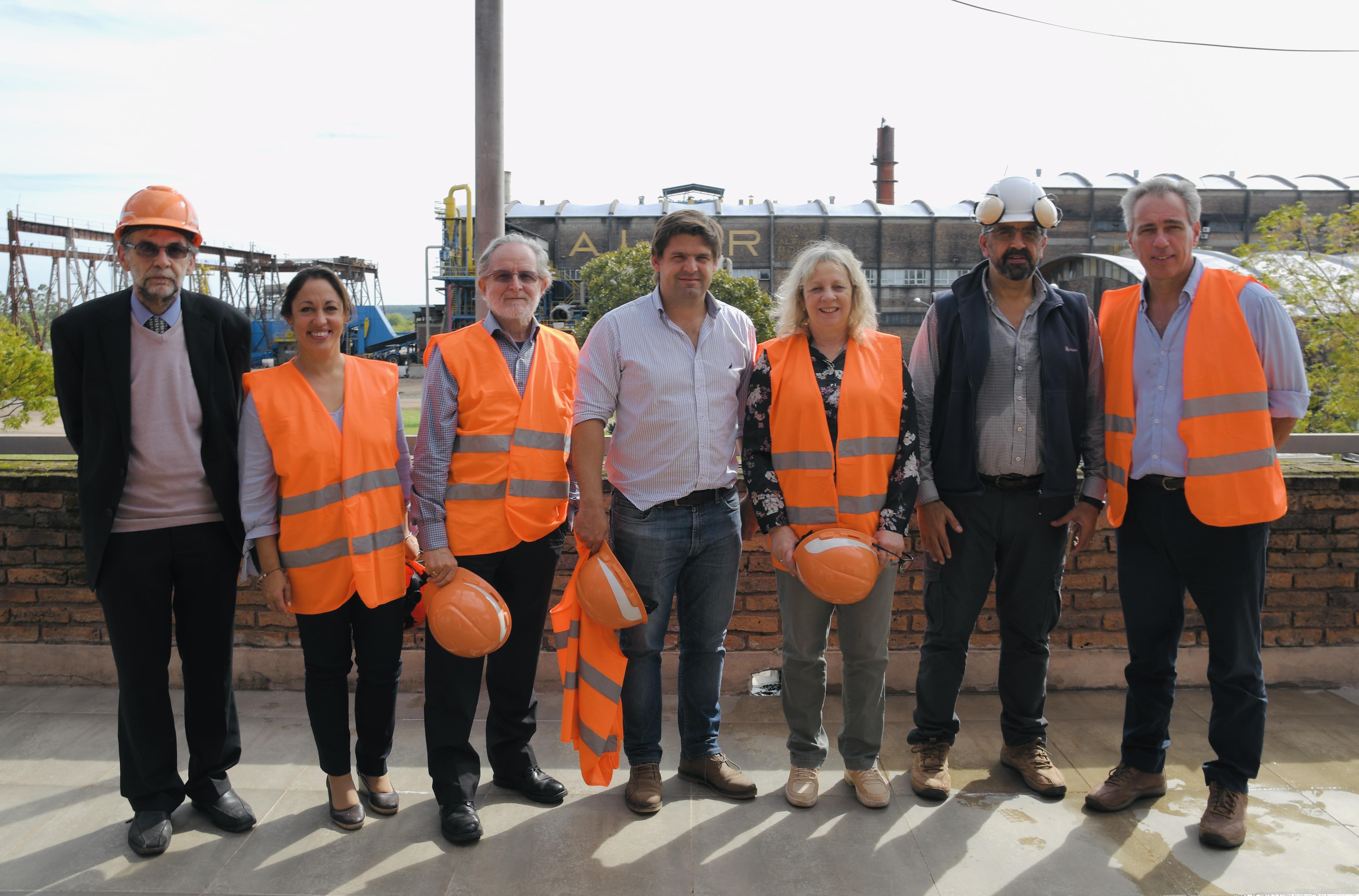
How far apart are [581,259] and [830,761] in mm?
40560

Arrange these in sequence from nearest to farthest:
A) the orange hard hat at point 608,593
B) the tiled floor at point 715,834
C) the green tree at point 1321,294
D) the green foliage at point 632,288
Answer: the tiled floor at point 715,834, the orange hard hat at point 608,593, the green tree at point 1321,294, the green foliage at point 632,288

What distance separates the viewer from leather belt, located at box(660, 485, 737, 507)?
305 cm

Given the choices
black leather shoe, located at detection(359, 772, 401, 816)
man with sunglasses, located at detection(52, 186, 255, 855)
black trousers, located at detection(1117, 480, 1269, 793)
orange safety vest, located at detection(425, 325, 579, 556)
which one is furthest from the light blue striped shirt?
man with sunglasses, located at detection(52, 186, 255, 855)

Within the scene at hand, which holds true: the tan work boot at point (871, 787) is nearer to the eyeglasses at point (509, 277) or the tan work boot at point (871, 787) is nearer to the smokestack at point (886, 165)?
the eyeglasses at point (509, 277)

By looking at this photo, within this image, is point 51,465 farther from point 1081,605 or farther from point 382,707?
point 1081,605

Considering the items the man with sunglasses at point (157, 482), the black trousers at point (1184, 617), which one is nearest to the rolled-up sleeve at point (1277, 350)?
the black trousers at point (1184, 617)

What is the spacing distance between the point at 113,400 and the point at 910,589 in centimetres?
348

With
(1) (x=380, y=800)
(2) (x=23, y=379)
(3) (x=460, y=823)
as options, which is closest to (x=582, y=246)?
(2) (x=23, y=379)

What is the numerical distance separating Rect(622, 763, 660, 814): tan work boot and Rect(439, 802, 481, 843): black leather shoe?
1.82 ft

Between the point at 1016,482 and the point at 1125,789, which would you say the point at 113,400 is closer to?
the point at 1016,482

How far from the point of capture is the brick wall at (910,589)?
416cm

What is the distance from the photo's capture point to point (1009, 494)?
3221 mm

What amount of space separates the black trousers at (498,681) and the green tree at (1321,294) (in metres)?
11.5

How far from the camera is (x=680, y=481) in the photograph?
3.02m
